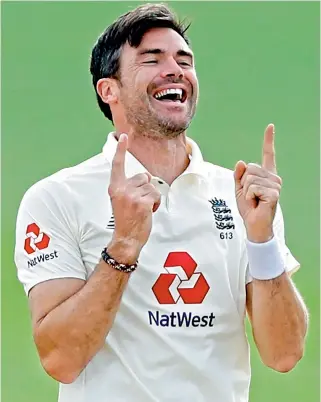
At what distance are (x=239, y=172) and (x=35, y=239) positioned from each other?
532 mm

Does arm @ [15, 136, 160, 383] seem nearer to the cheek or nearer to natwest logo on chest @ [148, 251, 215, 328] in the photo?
natwest logo on chest @ [148, 251, 215, 328]

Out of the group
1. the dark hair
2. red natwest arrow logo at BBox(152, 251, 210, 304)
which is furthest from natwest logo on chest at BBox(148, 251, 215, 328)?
the dark hair

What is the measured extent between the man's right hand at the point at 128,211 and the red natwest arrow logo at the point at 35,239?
0.22 meters

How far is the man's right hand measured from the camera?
92.1 inches

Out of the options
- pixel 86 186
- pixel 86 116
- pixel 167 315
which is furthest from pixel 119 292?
pixel 86 116

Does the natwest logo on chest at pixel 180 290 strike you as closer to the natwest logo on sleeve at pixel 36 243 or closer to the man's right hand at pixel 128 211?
the man's right hand at pixel 128 211

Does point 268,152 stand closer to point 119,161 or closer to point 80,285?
point 119,161

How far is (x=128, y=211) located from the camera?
2344 millimetres

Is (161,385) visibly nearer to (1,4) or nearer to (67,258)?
(67,258)

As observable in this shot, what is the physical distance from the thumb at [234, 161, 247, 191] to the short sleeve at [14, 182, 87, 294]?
42cm

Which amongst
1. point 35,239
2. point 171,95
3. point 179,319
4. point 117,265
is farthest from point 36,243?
point 171,95

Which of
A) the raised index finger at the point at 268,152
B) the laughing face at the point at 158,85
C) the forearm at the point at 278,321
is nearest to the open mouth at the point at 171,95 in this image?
the laughing face at the point at 158,85

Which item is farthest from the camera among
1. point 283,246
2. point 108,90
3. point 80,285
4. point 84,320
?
point 108,90

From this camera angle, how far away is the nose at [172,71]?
8.75 ft
